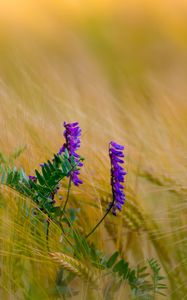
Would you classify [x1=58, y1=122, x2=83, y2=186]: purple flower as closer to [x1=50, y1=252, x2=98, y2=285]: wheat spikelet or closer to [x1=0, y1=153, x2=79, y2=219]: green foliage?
[x1=0, y1=153, x2=79, y2=219]: green foliage

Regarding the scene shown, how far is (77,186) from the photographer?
146 centimetres

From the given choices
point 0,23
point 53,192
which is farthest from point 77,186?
point 0,23

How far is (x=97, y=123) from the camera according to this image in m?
1.81

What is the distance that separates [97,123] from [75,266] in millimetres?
611

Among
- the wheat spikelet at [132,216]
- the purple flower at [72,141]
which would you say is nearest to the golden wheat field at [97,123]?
the wheat spikelet at [132,216]

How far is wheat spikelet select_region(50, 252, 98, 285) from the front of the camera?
1213 millimetres

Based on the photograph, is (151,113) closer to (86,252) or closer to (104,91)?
(104,91)

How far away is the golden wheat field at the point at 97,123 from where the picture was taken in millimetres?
1298

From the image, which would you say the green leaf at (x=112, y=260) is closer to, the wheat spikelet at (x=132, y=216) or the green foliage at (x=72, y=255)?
the green foliage at (x=72, y=255)

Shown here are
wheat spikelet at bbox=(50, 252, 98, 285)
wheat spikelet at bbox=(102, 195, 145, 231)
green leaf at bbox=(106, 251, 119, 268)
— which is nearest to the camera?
wheat spikelet at bbox=(50, 252, 98, 285)

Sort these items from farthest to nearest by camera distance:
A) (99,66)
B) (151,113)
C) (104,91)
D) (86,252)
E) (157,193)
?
(99,66), (104,91), (151,113), (157,193), (86,252)

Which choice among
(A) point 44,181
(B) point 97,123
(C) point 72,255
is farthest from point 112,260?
(B) point 97,123

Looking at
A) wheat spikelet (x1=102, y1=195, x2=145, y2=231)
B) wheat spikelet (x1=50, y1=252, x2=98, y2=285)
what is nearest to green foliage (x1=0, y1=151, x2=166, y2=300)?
wheat spikelet (x1=50, y1=252, x2=98, y2=285)

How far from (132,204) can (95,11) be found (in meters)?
1.12
